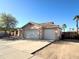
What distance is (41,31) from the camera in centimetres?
1995

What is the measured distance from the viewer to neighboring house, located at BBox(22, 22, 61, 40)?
19.3 meters

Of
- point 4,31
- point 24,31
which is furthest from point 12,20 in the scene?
point 24,31

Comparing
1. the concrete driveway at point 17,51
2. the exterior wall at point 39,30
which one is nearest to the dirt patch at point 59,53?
the concrete driveway at point 17,51

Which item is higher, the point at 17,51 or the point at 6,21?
the point at 6,21

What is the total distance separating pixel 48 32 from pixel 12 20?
42.5ft

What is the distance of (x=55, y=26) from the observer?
19.2 meters

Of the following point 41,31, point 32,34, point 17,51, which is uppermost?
point 41,31

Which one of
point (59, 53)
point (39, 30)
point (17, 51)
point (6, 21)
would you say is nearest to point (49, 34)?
point (39, 30)

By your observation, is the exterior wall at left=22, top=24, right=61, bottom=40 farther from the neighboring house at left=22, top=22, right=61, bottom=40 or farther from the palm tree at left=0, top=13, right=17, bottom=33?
the palm tree at left=0, top=13, right=17, bottom=33

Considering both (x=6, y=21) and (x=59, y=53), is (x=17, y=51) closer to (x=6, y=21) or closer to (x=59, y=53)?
(x=59, y=53)

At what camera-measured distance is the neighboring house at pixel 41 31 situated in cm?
1933

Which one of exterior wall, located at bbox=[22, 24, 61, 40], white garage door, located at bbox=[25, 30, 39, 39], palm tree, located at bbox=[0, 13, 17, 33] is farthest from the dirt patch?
palm tree, located at bbox=[0, 13, 17, 33]

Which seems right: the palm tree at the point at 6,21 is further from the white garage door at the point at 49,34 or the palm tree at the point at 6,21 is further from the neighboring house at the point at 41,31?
the white garage door at the point at 49,34

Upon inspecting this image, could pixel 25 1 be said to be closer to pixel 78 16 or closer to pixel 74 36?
pixel 74 36
